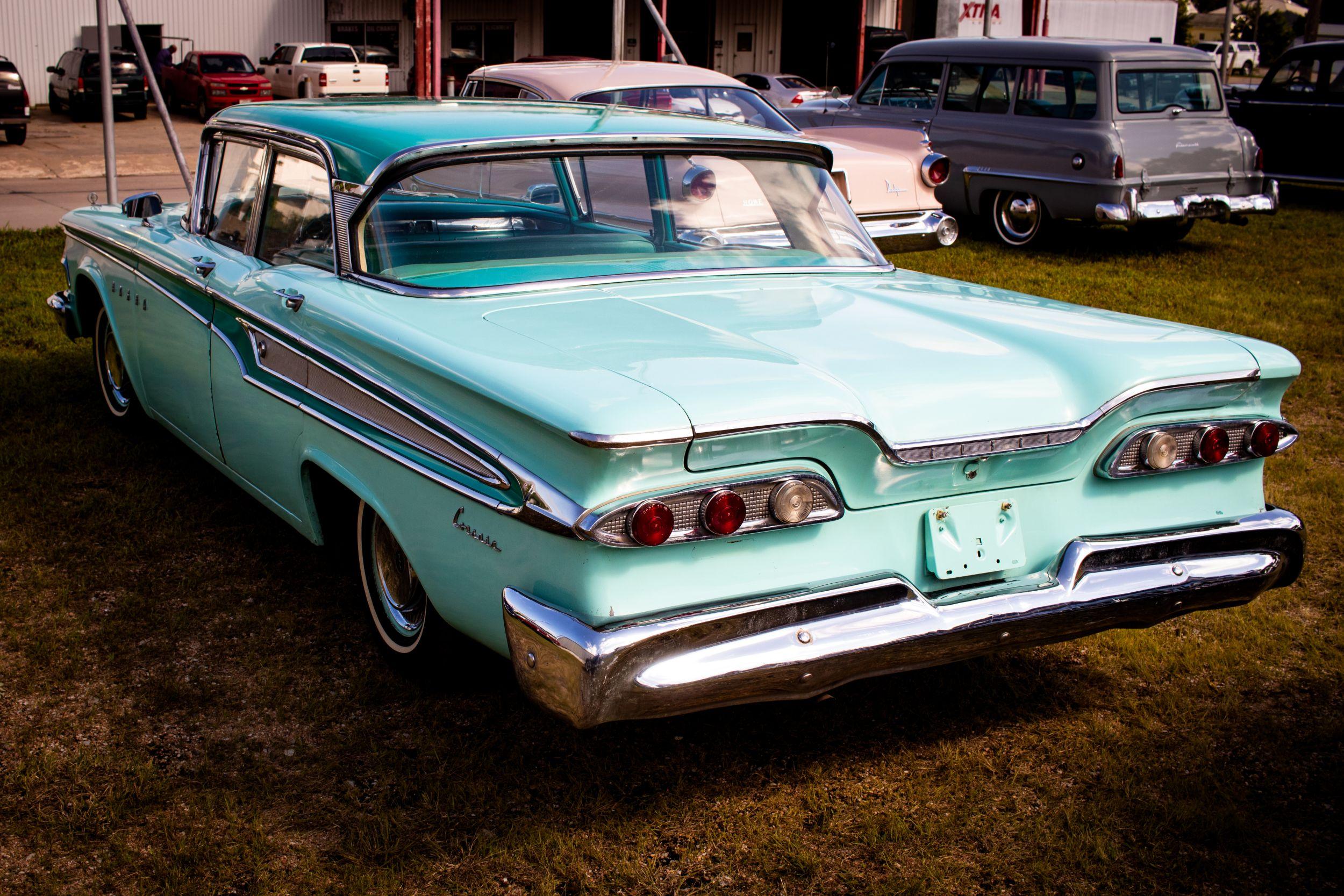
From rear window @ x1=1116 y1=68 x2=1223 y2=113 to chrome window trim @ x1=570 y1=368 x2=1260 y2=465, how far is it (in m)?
8.42

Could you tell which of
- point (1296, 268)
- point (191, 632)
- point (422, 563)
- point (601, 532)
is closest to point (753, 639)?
point (601, 532)

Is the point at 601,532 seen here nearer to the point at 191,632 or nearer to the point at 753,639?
the point at 753,639

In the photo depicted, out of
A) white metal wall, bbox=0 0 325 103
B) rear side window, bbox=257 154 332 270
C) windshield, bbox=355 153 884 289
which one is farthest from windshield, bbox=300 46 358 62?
windshield, bbox=355 153 884 289

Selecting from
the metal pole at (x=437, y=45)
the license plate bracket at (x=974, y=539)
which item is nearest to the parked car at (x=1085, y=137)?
the metal pole at (x=437, y=45)

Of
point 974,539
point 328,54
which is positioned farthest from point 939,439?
point 328,54

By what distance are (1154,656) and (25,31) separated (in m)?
33.7

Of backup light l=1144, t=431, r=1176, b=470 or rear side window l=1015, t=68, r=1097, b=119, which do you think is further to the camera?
rear side window l=1015, t=68, r=1097, b=119

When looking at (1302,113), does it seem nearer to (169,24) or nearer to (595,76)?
(595,76)

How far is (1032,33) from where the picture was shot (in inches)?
865

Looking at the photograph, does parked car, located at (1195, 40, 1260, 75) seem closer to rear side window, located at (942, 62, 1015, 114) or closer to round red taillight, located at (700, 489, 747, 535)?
rear side window, located at (942, 62, 1015, 114)

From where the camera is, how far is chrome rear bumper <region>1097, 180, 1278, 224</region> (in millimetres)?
10203

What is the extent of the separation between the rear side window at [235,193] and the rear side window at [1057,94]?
8121 mm

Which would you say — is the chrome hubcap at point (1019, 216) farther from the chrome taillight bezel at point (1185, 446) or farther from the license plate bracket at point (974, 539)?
the license plate bracket at point (974, 539)

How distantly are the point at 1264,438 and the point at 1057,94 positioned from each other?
8531mm
